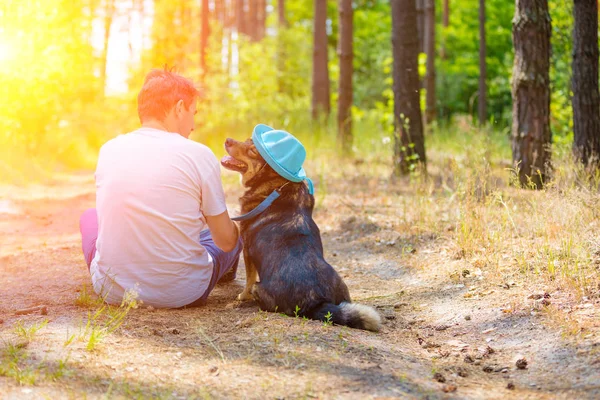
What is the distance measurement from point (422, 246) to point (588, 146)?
3505 millimetres

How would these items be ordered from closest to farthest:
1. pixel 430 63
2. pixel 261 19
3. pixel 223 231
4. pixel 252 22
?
pixel 223 231 < pixel 430 63 < pixel 252 22 < pixel 261 19

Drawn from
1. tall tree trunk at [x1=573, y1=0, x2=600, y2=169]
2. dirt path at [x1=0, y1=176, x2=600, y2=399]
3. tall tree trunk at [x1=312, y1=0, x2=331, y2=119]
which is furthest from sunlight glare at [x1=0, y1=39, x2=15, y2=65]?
tall tree trunk at [x1=573, y1=0, x2=600, y2=169]

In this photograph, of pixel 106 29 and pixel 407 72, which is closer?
pixel 407 72

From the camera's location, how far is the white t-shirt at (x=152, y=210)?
14.6ft

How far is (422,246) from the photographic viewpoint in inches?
273

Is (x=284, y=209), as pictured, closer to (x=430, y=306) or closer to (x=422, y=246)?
(x=430, y=306)

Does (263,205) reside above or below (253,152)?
below

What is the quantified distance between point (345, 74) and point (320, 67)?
4.22m

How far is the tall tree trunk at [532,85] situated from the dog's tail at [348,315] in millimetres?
5088

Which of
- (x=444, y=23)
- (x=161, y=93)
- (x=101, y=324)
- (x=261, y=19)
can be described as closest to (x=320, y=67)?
(x=444, y=23)

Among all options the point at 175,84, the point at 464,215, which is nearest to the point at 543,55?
the point at 464,215

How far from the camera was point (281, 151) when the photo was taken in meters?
4.91

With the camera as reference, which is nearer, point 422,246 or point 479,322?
point 479,322

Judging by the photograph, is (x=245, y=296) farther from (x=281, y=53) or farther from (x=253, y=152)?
(x=281, y=53)
